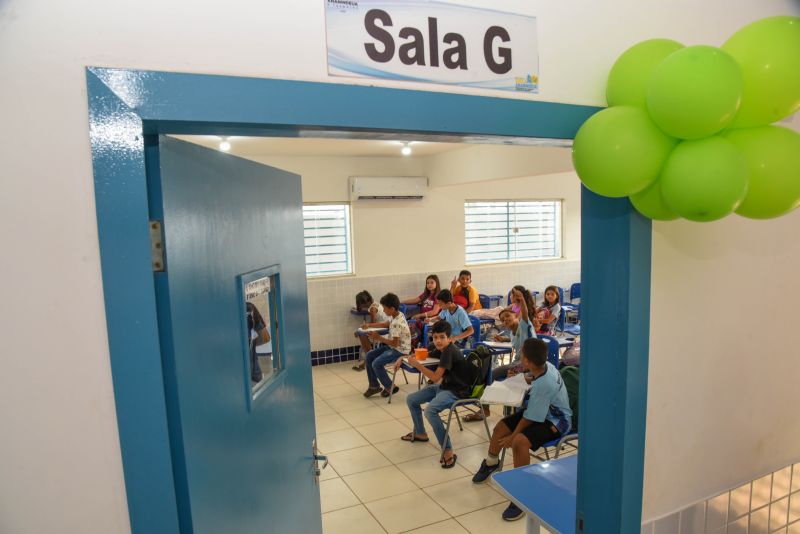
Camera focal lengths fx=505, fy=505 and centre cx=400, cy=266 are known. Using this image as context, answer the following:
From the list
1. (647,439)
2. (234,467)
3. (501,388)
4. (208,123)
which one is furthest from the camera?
(501,388)

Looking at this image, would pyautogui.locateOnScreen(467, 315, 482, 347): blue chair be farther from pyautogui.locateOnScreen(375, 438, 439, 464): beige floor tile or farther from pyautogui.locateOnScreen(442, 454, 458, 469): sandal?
pyautogui.locateOnScreen(442, 454, 458, 469): sandal

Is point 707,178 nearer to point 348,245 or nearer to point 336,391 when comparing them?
point 336,391

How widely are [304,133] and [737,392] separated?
186cm

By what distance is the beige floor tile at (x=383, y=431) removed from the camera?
16.2 feet

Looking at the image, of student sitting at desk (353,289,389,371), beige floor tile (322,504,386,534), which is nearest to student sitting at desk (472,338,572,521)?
beige floor tile (322,504,386,534)

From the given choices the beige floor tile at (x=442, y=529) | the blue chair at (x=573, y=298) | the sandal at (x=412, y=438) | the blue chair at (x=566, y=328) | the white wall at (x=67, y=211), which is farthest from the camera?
the blue chair at (x=573, y=298)

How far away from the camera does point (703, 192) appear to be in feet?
3.87

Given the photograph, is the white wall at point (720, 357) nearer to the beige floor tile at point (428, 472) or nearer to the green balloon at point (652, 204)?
the green balloon at point (652, 204)

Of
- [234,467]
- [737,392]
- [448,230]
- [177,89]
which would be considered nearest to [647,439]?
[737,392]

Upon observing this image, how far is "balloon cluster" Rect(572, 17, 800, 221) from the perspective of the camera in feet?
3.74

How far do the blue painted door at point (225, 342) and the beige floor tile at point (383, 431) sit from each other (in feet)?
9.41

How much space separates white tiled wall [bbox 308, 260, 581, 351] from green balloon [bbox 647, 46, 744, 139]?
21.0 ft

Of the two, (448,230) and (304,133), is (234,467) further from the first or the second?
(448,230)

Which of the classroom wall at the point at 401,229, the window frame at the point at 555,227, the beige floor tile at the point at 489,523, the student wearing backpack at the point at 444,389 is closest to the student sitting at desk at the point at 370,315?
the classroom wall at the point at 401,229
